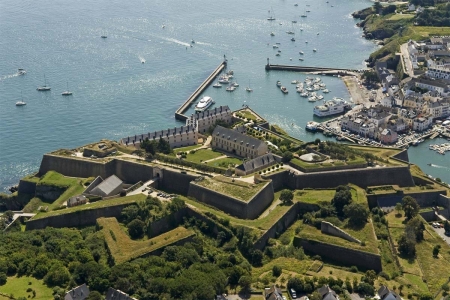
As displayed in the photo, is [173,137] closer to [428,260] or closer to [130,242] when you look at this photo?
[130,242]

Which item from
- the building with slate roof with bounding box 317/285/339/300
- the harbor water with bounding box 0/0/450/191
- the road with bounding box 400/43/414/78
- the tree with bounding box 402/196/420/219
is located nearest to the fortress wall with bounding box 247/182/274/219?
the tree with bounding box 402/196/420/219

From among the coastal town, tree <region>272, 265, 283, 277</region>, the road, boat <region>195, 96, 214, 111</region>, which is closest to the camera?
the coastal town

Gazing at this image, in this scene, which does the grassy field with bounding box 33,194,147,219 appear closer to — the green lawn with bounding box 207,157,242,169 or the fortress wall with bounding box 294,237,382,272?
the green lawn with bounding box 207,157,242,169

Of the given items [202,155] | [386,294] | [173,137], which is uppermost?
[173,137]

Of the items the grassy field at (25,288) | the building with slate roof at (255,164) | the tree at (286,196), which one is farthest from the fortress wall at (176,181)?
the grassy field at (25,288)

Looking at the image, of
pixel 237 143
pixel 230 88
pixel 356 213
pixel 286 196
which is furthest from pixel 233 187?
pixel 230 88
